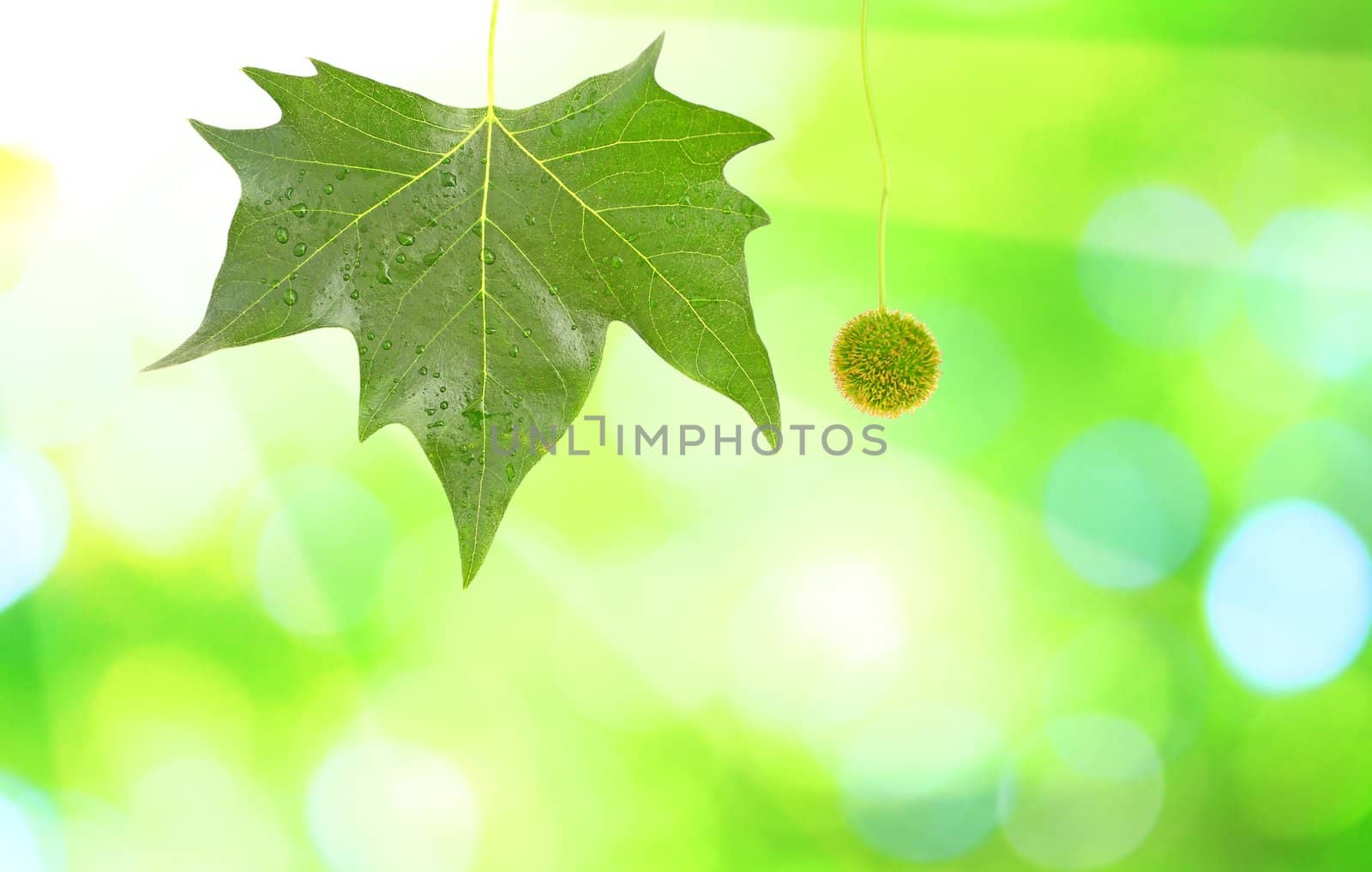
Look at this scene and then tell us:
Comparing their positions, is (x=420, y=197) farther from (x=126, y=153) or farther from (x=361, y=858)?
(x=361, y=858)

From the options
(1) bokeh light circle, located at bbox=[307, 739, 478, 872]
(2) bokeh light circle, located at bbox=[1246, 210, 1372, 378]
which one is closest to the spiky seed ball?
(2) bokeh light circle, located at bbox=[1246, 210, 1372, 378]

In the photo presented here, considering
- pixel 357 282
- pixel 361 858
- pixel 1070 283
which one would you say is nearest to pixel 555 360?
pixel 357 282

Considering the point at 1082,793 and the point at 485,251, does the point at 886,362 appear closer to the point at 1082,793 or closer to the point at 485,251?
the point at 485,251

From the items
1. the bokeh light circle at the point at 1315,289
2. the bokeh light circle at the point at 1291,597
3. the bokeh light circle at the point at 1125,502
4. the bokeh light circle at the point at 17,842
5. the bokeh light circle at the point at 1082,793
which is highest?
the bokeh light circle at the point at 1315,289

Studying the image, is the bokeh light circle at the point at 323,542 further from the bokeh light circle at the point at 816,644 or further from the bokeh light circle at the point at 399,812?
the bokeh light circle at the point at 816,644

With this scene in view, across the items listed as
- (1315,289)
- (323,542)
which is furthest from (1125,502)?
(323,542)

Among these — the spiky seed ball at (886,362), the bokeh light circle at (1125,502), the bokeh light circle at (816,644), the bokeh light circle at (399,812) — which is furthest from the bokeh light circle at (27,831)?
the bokeh light circle at (1125,502)
